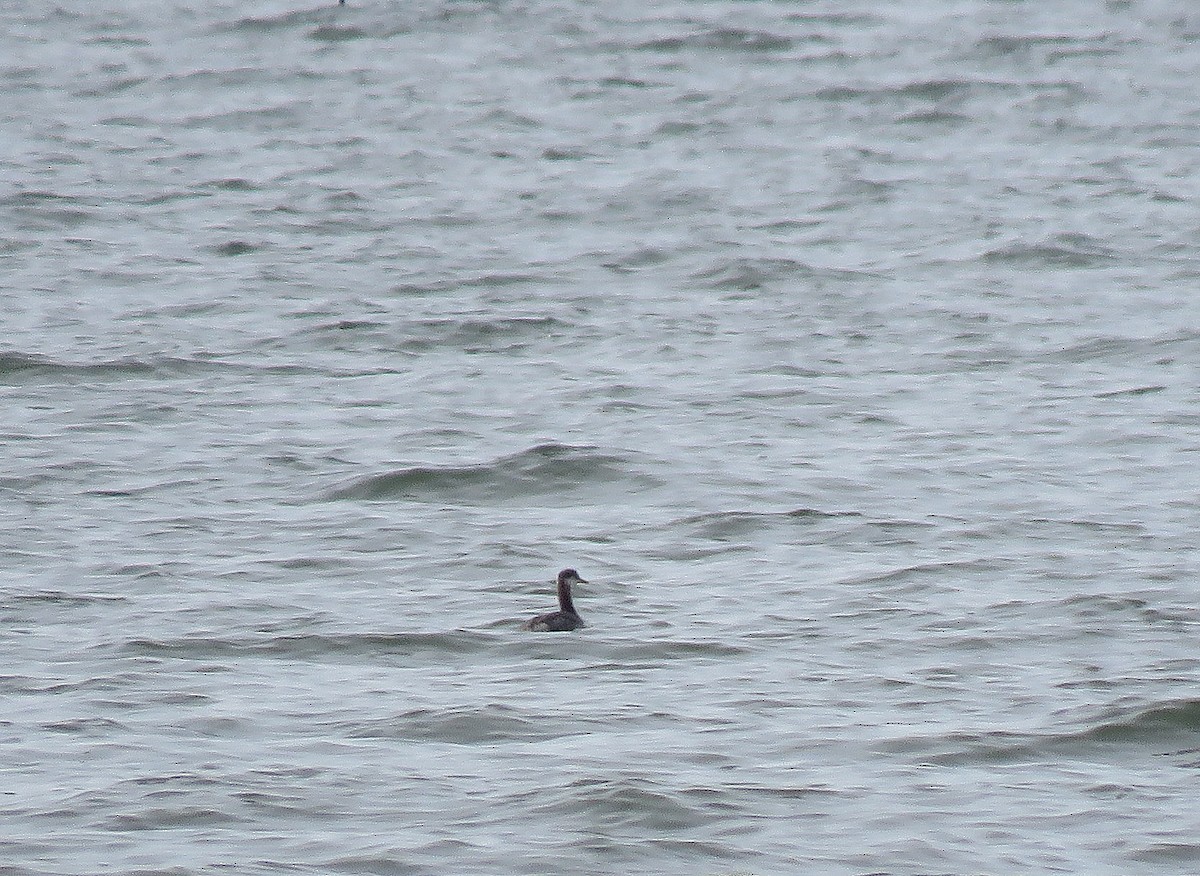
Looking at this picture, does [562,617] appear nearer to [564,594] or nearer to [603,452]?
[564,594]

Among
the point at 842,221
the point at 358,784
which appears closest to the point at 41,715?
the point at 358,784

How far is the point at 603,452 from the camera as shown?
15.5 metres

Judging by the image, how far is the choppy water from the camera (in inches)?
362

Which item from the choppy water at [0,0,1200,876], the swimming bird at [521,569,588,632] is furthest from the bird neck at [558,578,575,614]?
the choppy water at [0,0,1200,876]

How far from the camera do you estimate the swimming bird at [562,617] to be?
37.3 feet

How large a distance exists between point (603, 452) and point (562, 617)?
13.5ft

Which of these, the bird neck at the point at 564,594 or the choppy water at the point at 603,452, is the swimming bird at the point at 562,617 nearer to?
the bird neck at the point at 564,594

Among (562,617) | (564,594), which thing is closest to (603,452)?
(564,594)

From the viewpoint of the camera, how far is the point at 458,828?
28.8ft

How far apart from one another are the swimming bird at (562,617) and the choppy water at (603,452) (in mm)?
120

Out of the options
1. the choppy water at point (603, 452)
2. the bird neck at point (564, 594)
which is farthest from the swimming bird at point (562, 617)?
the choppy water at point (603, 452)

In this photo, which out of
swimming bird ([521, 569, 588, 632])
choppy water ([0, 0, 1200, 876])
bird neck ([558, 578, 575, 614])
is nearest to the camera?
choppy water ([0, 0, 1200, 876])

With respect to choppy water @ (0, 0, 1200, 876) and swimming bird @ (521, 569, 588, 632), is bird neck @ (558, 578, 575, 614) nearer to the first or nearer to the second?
swimming bird @ (521, 569, 588, 632)

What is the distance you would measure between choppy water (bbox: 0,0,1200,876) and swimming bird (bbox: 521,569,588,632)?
0.39 ft
